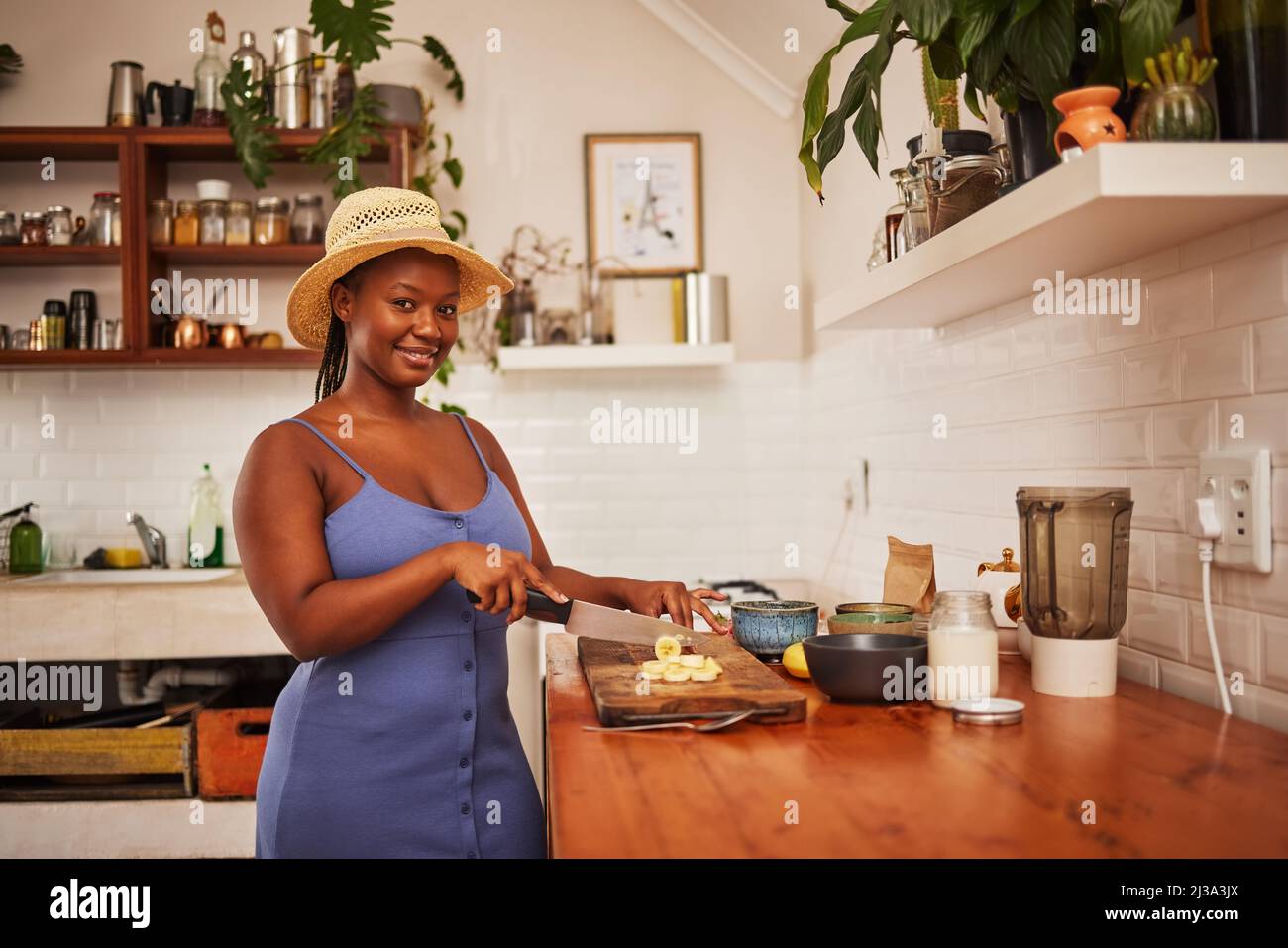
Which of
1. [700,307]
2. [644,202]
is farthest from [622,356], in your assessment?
[644,202]

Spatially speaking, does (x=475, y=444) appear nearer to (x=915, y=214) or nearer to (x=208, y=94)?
(x=915, y=214)

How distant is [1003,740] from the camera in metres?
1.27

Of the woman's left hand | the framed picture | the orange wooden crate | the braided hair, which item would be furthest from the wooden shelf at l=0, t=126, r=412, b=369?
the woman's left hand

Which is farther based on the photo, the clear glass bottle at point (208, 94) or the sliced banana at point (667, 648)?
the clear glass bottle at point (208, 94)

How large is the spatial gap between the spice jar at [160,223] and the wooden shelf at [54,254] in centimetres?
13

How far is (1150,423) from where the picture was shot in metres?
1.60

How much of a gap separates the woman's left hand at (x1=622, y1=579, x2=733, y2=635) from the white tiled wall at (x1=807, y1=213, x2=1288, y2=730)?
0.67 m

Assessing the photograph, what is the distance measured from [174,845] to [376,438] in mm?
2149

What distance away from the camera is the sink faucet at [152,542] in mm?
Answer: 3754

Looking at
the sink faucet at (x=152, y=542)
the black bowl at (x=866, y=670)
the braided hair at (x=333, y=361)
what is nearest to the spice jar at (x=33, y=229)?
the sink faucet at (x=152, y=542)

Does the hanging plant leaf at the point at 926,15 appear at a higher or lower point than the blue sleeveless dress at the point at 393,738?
higher

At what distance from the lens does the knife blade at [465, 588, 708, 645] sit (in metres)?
1.54

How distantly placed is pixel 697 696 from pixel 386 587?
436mm

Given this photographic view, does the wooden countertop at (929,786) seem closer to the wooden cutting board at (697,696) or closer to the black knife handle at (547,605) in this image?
the wooden cutting board at (697,696)
